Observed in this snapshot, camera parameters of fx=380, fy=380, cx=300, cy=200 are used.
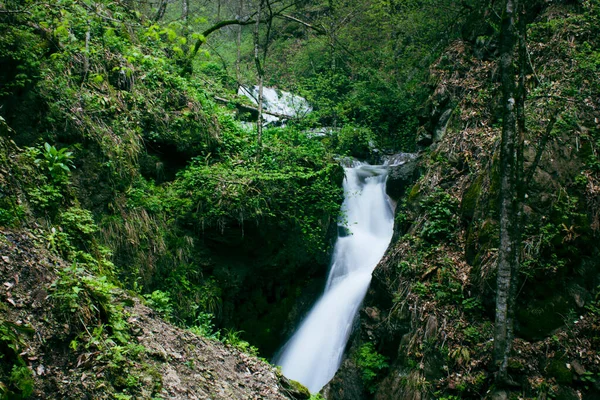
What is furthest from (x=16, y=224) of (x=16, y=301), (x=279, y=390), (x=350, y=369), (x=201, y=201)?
(x=350, y=369)

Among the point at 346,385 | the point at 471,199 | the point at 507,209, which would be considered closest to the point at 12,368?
the point at 507,209

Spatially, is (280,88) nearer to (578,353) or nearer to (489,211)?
(489,211)

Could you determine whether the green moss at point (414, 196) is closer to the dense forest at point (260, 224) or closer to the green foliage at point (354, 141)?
the dense forest at point (260, 224)

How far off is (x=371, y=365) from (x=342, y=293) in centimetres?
293

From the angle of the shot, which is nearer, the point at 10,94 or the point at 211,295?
the point at 10,94

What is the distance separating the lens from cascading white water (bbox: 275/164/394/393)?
28.9ft

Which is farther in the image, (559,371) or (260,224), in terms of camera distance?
(260,224)

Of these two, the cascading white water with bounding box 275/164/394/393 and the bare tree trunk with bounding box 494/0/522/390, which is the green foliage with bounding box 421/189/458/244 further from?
the bare tree trunk with bounding box 494/0/522/390

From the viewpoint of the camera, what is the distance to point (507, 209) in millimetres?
4902

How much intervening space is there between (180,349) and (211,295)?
4175 millimetres

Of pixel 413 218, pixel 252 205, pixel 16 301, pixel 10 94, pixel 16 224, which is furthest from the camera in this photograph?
pixel 252 205

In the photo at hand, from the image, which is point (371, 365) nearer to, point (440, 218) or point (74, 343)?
point (440, 218)

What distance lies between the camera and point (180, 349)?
4.30 meters

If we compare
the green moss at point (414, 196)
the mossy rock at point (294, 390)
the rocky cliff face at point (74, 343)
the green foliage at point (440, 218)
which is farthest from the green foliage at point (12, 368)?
the green moss at point (414, 196)
